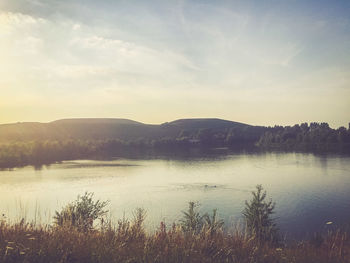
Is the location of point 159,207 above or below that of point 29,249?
below

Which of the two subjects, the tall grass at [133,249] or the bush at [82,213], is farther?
the bush at [82,213]

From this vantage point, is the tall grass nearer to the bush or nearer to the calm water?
the bush

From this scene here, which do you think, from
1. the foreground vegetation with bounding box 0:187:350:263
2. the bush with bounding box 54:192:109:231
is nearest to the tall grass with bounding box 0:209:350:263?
the foreground vegetation with bounding box 0:187:350:263

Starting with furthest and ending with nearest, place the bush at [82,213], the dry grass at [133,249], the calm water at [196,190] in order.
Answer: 1. the calm water at [196,190]
2. the bush at [82,213]
3. the dry grass at [133,249]

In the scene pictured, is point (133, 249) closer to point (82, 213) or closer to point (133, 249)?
point (133, 249)

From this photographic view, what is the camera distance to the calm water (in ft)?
149

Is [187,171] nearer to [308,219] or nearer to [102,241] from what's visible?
[308,219]

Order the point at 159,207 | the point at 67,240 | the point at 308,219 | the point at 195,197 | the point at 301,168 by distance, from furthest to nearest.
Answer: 1. the point at 301,168
2. the point at 195,197
3. the point at 159,207
4. the point at 308,219
5. the point at 67,240

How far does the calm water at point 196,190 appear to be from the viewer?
149 ft

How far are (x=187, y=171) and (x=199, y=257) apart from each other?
90694 mm

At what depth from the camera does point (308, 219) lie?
43688 millimetres

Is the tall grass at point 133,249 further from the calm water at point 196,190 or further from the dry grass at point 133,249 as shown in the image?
the calm water at point 196,190

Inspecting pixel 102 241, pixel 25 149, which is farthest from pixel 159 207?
pixel 25 149

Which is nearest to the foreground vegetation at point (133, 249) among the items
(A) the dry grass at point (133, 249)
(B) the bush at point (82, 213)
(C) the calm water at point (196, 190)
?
(A) the dry grass at point (133, 249)
